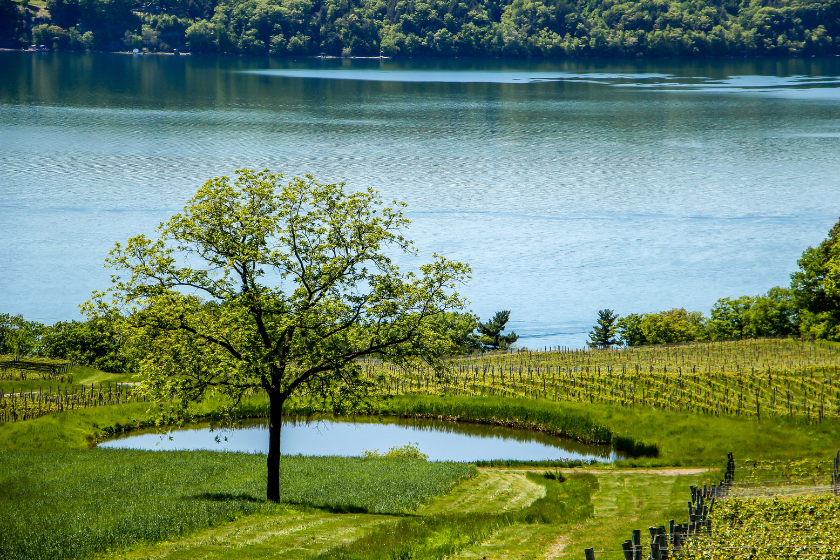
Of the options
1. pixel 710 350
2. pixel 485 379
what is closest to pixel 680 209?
pixel 710 350

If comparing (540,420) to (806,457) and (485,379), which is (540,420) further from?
(806,457)

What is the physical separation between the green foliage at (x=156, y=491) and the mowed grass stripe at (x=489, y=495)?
712mm

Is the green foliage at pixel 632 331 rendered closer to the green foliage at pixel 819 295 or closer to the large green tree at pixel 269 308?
the green foliage at pixel 819 295

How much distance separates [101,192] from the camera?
122500 millimetres

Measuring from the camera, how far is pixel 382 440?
54406mm

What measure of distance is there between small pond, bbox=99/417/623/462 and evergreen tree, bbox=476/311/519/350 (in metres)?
26.6

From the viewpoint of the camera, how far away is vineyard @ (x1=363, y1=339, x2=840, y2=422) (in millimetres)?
53188

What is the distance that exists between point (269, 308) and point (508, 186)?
346ft

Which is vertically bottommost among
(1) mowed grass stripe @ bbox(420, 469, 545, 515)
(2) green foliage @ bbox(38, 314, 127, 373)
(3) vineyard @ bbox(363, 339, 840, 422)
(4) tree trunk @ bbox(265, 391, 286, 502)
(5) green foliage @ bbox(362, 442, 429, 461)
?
(2) green foliage @ bbox(38, 314, 127, 373)

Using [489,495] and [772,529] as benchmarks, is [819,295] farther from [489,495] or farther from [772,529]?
[772,529]

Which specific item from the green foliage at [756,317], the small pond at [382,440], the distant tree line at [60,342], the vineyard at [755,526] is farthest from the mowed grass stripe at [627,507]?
the green foliage at [756,317]

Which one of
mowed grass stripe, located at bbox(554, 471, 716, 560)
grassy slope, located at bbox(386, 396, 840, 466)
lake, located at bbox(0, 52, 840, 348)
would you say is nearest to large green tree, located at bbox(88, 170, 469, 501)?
mowed grass stripe, located at bbox(554, 471, 716, 560)

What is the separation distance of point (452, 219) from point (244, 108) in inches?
4003

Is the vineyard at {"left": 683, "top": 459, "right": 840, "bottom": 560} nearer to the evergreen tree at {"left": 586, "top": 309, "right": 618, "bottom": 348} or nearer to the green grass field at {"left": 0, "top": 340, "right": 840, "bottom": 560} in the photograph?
the green grass field at {"left": 0, "top": 340, "right": 840, "bottom": 560}
